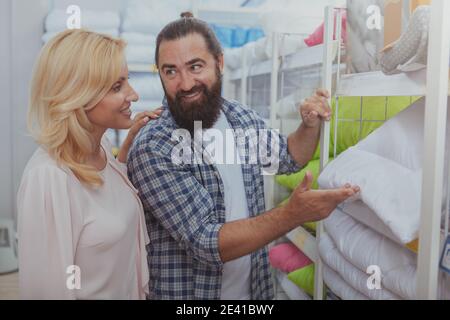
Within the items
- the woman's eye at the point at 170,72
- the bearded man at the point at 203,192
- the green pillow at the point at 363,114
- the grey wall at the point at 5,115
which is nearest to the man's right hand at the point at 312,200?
the bearded man at the point at 203,192

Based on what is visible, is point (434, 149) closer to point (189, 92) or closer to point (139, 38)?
point (189, 92)

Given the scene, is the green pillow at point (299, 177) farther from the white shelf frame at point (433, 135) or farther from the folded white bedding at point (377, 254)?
the white shelf frame at point (433, 135)

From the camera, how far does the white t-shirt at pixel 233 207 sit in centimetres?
109

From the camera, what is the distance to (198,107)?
106 cm

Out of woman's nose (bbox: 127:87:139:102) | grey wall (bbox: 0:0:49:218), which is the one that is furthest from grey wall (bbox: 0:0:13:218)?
woman's nose (bbox: 127:87:139:102)

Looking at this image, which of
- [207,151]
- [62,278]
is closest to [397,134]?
[207,151]

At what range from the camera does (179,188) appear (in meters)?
1.04

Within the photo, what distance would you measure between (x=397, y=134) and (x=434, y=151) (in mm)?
160

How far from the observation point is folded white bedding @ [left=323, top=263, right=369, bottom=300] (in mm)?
1127

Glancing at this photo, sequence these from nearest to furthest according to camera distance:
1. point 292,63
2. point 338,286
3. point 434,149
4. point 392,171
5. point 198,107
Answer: point 434,149, point 392,171, point 198,107, point 338,286, point 292,63

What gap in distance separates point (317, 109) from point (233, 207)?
11.4 inches

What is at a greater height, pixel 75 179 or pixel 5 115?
pixel 5 115

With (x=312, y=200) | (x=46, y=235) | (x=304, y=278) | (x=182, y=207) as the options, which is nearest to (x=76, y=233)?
(x=46, y=235)
